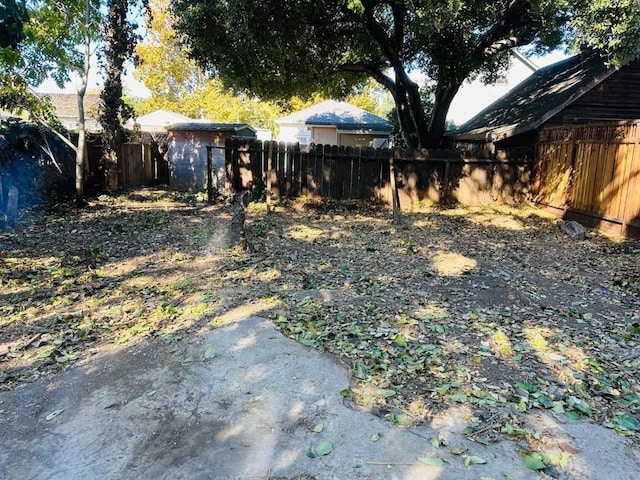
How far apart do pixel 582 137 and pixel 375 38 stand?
599 centimetres

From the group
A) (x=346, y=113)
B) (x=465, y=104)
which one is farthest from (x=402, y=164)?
(x=465, y=104)

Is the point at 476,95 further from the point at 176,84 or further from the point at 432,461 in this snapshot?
the point at 432,461

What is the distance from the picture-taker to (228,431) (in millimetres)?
2734

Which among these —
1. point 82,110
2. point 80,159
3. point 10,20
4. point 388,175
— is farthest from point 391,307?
point 82,110

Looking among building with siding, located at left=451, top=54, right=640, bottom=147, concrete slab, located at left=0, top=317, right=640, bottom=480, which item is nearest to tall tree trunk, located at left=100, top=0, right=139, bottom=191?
building with siding, located at left=451, top=54, right=640, bottom=147

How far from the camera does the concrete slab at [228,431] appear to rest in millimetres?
2404

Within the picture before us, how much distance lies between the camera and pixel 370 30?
11.9 meters

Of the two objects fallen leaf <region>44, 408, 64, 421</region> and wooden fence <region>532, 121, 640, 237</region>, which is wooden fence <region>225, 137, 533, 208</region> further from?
fallen leaf <region>44, 408, 64, 421</region>

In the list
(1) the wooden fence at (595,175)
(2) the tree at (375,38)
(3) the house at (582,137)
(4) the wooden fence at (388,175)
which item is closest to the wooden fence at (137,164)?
(2) the tree at (375,38)

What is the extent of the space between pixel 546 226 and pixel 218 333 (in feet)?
24.6

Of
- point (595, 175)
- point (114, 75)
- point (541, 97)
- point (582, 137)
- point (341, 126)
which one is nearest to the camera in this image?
point (595, 175)

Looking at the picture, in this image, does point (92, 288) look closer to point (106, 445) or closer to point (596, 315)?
point (106, 445)

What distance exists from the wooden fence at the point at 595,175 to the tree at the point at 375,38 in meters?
2.00

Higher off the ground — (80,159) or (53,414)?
(80,159)
